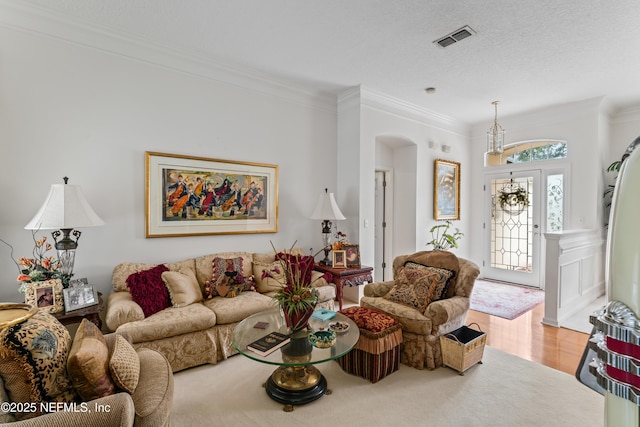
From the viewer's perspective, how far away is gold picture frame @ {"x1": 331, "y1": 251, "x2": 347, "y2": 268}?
4.01 metres

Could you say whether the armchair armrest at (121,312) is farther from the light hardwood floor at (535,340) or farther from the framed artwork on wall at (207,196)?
the light hardwood floor at (535,340)

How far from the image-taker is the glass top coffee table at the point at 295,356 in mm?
2045

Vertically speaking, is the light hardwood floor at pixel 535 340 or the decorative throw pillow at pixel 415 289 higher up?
the decorative throw pillow at pixel 415 289

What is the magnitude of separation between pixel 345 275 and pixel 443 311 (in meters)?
1.41

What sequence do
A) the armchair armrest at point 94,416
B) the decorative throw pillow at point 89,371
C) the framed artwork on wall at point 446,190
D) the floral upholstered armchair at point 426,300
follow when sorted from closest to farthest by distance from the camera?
the armchair armrest at point 94,416, the decorative throw pillow at point 89,371, the floral upholstered armchair at point 426,300, the framed artwork on wall at point 446,190

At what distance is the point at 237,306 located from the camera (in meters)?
2.98

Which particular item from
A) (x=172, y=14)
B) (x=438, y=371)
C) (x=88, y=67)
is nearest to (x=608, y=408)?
(x=438, y=371)

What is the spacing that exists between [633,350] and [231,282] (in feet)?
10.4

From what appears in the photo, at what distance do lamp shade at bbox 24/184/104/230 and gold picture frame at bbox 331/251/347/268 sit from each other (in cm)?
255

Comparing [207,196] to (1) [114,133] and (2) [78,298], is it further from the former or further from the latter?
(2) [78,298]

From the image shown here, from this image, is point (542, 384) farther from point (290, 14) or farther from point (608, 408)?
point (290, 14)

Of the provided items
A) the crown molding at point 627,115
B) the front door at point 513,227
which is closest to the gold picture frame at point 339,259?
the front door at point 513,227

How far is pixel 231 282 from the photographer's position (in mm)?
3316

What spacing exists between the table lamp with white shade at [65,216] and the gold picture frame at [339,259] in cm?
252
